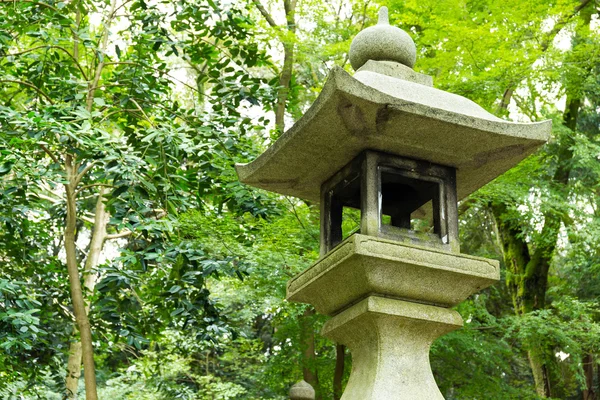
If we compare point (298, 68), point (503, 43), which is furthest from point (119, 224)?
point (298, 68)

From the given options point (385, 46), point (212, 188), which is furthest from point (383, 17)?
point (212, 188)

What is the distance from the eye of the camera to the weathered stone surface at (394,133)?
3.60 metres

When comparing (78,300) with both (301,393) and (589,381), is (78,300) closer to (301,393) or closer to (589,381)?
(301,393)

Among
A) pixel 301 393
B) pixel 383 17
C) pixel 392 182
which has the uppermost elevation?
pixel 383 17

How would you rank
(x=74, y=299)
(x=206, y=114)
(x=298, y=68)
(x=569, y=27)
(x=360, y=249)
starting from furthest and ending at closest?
(x=298, y=68)
(x=569, y=27)
(x=206, y=114)
(x=74, y=299)
(x=360, y=249)

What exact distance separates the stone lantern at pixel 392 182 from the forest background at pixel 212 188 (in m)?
1.49

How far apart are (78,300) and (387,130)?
3.48m

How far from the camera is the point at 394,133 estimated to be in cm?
381

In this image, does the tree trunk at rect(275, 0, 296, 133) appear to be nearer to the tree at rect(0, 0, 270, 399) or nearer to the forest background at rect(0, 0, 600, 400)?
the forest background at rect(0, 0, 600, 400)

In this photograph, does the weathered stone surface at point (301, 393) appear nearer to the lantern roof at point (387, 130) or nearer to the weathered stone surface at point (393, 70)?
the lantern roof at point (387, 130)

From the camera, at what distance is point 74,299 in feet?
19.7

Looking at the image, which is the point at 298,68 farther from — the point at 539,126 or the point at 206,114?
the point at 539,126

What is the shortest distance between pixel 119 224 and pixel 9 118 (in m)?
1.19

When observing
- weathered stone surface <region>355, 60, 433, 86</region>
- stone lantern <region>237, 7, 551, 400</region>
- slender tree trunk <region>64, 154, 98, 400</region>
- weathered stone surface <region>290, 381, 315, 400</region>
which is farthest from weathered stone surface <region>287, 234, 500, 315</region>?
slender tree trunk <region>64, 154, 98, 400</region>
